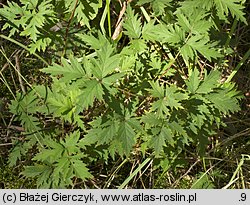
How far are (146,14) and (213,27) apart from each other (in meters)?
0.32

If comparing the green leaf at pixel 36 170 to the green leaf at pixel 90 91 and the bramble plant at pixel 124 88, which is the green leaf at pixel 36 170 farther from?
the green leaf at pixel 90 91

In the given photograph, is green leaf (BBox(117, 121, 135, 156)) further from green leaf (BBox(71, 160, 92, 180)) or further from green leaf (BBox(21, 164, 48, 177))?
green leaf (BBox(21, 164, 48, 177))

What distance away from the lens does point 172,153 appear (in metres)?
2.11

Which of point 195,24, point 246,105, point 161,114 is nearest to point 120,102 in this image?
point 161,114

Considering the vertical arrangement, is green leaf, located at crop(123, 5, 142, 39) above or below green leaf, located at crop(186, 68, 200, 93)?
above

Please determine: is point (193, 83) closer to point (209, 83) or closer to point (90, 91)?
point (209, 83)

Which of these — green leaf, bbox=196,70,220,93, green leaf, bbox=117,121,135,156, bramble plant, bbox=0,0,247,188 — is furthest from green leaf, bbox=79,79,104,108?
green leaf, bbox=196,70,220,93

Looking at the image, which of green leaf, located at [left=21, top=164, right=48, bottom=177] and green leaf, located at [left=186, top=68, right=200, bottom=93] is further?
green leaf, located at [left=21, top=164, right=48, bottom=177]

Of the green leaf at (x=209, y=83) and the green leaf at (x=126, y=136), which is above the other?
the green leaf at (x=209, y=83)

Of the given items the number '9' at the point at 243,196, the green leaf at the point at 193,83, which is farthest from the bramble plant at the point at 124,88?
the number '9' at the point at 243,196

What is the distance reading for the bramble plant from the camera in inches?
70.9

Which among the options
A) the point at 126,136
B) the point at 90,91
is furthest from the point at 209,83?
the point at 90,91

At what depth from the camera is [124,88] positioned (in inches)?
77.5

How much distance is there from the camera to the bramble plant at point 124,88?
1800 millimetres
